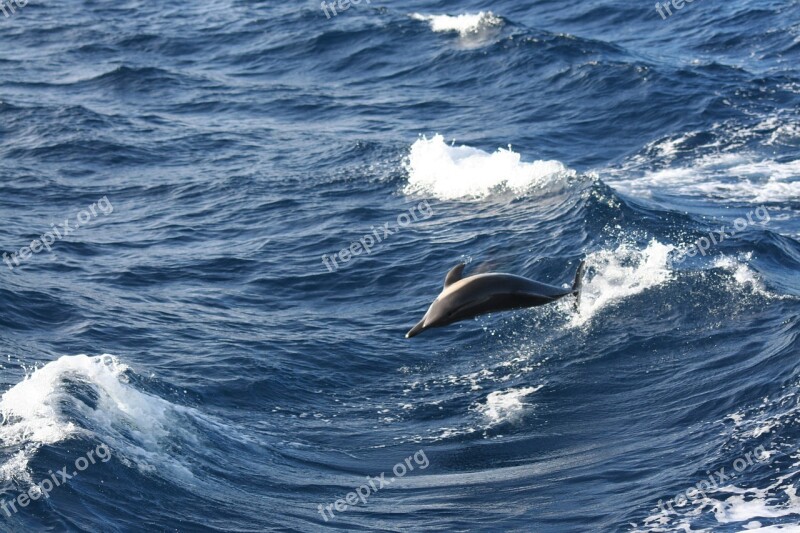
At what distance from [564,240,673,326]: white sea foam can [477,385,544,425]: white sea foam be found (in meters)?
2.98

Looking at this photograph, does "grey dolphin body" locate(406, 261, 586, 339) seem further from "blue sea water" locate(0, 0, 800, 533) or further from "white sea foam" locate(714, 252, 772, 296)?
"white sea foam" locate(714, 252, 772, 296)

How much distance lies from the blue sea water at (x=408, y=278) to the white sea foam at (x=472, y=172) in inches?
4.1

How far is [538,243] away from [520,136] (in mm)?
9507

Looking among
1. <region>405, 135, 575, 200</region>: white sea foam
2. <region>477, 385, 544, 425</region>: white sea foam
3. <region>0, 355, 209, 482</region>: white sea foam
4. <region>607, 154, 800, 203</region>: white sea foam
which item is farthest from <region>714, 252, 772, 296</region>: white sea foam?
<region>0, 355, 209, 482</region>: white sea foam

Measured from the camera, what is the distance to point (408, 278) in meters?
27.5

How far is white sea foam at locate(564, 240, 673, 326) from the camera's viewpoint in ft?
82.6

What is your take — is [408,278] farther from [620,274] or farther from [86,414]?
[86,414]

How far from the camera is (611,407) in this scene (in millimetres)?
21516

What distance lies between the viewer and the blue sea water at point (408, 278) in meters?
18.3

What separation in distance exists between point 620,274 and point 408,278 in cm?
480

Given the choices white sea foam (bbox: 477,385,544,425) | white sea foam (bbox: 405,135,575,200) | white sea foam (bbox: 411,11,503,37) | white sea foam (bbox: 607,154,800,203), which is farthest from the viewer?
white sea foam (bbox: 411,11,503,37)

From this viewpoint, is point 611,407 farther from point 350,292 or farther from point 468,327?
point 350,292

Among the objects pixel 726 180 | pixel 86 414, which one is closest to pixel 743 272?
pixel 726 180

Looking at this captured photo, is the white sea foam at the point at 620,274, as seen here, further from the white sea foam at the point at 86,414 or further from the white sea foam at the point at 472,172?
the white sea foam at the point at 86,414
